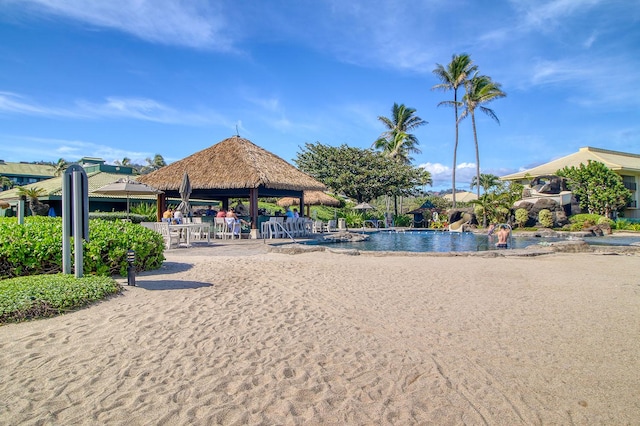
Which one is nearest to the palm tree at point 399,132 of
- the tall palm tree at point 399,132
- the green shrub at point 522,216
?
the tall palm tree at point 399,132

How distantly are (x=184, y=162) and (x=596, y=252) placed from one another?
1625cm

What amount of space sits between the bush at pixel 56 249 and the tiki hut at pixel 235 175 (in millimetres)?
8195

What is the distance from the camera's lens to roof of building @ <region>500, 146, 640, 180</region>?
3300 centimetres

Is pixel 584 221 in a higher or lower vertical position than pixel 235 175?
lower

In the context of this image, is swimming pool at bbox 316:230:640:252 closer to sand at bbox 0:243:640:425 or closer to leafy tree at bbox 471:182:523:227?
leafy tree at bbox 471:182:523:227

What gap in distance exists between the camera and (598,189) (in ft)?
93.4

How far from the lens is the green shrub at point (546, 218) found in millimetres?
25328

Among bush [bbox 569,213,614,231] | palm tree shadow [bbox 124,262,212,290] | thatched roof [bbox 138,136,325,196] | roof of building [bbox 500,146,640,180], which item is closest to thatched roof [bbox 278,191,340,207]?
thatched roof [bbox 138,136,325,196]

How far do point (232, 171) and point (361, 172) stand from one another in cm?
1579

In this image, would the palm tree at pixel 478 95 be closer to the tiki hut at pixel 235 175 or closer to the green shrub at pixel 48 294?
the tiki hut at pixel 235 175

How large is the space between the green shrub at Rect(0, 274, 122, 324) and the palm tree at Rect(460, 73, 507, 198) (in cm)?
2897

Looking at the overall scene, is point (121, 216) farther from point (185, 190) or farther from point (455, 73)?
point (455, 73)

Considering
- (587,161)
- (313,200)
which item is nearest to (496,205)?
(313,200)

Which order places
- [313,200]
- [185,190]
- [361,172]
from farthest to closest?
1. [361,172]
2. [313,200]
3. [185,190]
